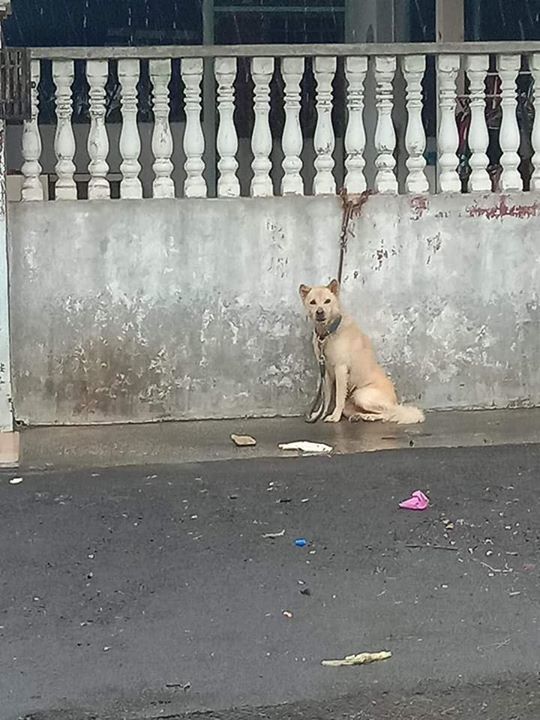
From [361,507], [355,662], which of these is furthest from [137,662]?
[361,507]

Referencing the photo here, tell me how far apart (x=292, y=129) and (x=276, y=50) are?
48 centimetres

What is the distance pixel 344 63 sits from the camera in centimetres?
805

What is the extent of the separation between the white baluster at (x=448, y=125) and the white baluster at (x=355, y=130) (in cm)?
48

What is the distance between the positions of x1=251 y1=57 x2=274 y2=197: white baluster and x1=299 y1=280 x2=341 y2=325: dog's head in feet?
2.29

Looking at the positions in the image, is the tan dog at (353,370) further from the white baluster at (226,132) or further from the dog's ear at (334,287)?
the white baluster at (226,132)

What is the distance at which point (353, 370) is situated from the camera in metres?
7.91

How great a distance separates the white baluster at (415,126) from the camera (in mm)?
8008

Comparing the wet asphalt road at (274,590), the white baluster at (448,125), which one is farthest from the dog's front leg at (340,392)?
the white baluster at (448,125)

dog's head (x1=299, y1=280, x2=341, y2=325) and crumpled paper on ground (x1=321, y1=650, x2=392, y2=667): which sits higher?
dog's head (x1=299, y1=280, x2=341, y2=325)

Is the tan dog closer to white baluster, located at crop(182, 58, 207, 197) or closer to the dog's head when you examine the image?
the dog's head

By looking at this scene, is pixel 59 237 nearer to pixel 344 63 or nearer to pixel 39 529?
pixel 344 63

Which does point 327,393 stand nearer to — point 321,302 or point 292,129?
point 321,302

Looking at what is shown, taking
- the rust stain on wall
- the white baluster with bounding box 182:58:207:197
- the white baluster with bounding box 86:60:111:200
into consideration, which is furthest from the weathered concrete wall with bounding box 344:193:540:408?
the white baluster with bounding box 86:60:111:200

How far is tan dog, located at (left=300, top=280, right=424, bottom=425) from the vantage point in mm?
7843
